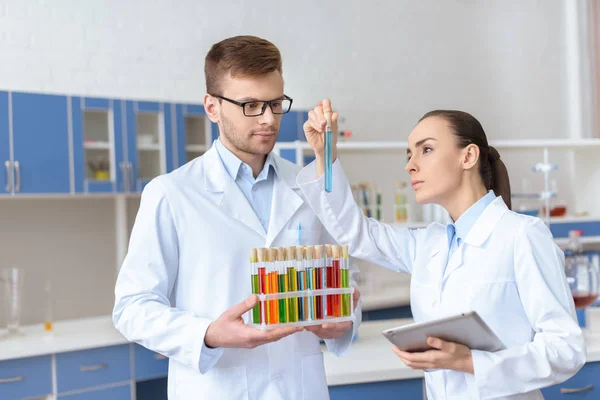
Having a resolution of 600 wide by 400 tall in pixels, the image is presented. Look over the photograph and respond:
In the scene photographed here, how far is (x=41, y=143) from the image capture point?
3.59 meters

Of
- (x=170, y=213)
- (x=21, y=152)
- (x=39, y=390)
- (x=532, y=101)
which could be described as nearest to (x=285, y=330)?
(x=170, y=213)

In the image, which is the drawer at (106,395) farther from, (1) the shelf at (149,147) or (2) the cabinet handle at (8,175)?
(1) the shelf at (149,147)

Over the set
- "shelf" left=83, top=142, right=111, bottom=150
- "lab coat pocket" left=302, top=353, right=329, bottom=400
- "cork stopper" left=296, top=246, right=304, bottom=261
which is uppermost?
"shelf" left=83, top=142, right=111, bottom=150

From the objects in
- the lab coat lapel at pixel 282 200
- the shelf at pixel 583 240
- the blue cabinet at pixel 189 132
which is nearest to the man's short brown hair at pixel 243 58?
the lab coat lapel at pixel 282 200

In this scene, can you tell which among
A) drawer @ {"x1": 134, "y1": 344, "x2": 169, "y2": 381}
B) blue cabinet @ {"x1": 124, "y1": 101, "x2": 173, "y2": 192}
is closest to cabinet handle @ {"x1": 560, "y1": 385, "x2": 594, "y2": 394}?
drawer @ {"x1": 134, "y1": 344, "x2": 169, "y2": 381}

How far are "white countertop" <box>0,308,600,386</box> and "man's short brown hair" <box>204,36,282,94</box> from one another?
41.1 inches

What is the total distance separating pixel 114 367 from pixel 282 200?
2102 millimetres

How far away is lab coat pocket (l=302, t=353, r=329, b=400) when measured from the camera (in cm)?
160

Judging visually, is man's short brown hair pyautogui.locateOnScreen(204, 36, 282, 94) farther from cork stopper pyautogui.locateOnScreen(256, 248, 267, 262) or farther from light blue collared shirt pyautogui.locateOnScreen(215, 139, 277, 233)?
cork stopper pyautogui.locateOnScreen(256, 248, 267, 262)

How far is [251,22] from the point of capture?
16.5 feet

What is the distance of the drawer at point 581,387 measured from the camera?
2.42 metres

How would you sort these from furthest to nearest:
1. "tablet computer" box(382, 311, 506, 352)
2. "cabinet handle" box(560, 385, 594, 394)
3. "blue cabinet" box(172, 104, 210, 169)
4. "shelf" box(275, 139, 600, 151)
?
"blue cabinet" box(172, 104, 210, 169), "shelf" box(275, 139, 600, 151), "cabinet handle" box(560, 385, 594, 394), "tablet computer" box(382, 311, 506, 352)

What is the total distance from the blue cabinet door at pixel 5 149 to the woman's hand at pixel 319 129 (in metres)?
2.23

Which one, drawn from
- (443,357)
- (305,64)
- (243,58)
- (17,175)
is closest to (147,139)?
Result: (17,175)
